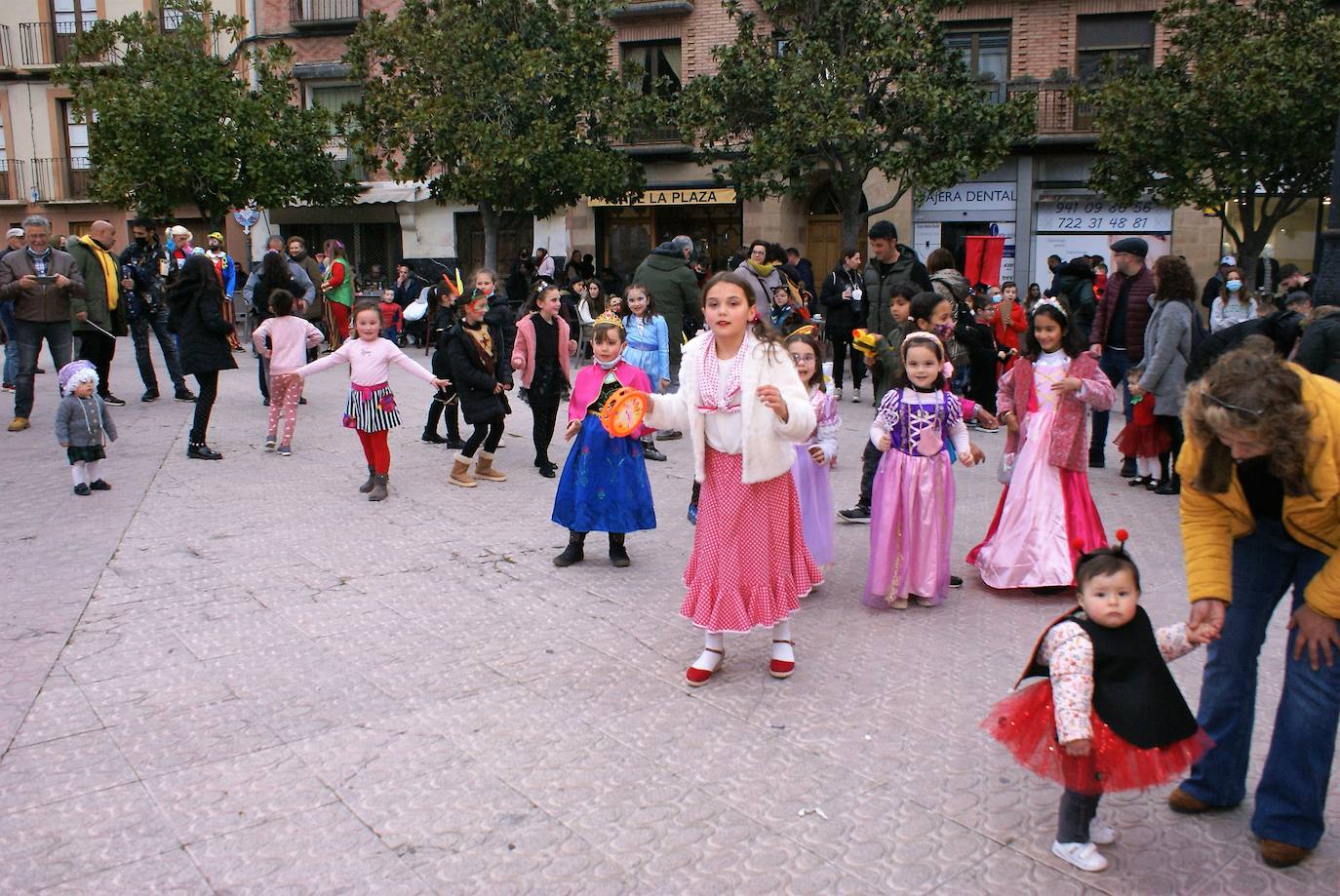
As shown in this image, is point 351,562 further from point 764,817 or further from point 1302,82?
point 1302,82

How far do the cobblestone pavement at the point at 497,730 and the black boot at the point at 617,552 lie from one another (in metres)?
0.08

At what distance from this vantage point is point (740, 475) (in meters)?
5.05

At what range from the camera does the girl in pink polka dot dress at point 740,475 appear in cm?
496

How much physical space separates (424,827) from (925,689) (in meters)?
2.18

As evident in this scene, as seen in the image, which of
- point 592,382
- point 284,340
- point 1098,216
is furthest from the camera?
point 1098,216

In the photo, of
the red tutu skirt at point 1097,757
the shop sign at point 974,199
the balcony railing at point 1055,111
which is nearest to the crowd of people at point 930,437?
the red tutu skirt at point 1097,757

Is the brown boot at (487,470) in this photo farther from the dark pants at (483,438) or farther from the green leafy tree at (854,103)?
the green leafy tree at (854,103)

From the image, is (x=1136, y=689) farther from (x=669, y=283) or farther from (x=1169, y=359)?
(x=669, y=283)

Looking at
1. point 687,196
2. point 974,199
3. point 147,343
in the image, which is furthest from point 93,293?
point 974,199

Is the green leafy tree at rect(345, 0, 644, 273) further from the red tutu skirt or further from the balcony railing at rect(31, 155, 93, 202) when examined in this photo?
the red tutu skirt

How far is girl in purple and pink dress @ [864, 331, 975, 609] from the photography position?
6.07 meters

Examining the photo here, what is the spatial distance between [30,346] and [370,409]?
4.55m

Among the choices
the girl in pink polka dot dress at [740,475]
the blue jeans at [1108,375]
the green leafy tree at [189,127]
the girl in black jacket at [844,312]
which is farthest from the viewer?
the green leafy tree at [189,127]

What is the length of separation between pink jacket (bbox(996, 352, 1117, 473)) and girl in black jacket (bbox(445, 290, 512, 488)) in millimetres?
4214
